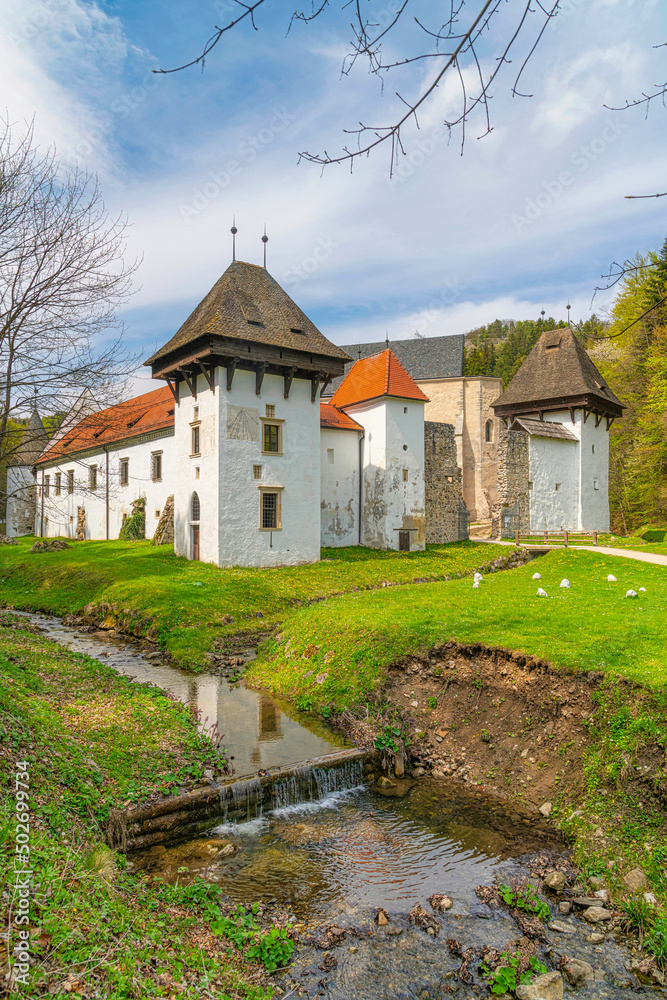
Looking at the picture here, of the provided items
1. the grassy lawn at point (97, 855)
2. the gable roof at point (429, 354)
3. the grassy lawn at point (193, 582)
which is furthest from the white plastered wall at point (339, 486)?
the gable roof at point (429, 354)

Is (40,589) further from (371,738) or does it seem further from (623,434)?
(623,434)

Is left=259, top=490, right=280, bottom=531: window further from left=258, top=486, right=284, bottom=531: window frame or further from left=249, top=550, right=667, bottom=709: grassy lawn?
left=249, top=550, right=667, bottom=709: grassy lawn

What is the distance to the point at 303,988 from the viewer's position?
4395mm

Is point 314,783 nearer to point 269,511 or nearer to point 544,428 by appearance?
point 269,511

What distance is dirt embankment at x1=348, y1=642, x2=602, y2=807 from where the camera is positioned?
747 cm

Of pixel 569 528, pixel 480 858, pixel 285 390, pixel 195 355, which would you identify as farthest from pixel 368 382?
pixel 480 858

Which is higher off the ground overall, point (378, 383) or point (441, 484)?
point (378, 383)

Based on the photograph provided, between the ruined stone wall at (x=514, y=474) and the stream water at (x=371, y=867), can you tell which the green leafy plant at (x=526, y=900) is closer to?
the stream water at (x=371, y=867)

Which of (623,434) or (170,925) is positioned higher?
(623,434)

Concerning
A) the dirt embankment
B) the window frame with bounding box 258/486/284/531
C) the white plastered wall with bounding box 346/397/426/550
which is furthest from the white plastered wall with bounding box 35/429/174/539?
the dirt embankment

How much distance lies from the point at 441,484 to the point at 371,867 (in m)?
→ 25.9

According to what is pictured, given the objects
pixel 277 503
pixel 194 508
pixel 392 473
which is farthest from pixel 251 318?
pixel 392 473

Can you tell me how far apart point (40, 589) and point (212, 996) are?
19985 millimetres

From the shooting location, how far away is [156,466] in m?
29.8
